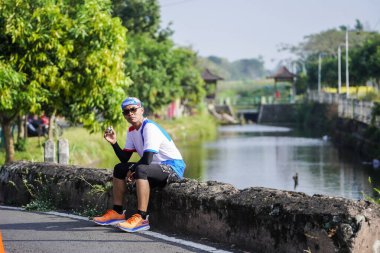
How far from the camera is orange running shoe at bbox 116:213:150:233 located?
8.41m

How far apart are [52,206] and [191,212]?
2.79 m

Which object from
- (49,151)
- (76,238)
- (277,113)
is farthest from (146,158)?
(277,113)

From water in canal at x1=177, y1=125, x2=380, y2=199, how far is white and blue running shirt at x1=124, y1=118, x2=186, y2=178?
601 inches

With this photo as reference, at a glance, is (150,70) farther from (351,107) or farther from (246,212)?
(246,212)

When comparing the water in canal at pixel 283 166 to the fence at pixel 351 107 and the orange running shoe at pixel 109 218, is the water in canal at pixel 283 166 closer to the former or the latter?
the fence at pixel 351 107

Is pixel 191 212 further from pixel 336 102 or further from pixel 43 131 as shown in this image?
pixel 336 102

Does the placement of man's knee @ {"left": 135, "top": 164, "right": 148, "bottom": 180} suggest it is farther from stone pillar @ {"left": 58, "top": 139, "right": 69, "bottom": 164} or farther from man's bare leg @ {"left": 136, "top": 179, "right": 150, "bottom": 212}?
stone pillar @ {"left": 58, "top": 139, "right": 69, "bottom": 164}

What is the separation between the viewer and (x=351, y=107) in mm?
48969

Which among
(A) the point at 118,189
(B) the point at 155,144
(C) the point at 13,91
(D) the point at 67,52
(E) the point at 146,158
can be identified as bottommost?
(A) the point at 118,189

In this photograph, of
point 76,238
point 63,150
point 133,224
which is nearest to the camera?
point 76,238

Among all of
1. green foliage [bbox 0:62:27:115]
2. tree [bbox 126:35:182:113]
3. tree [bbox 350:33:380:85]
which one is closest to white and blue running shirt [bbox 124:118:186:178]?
green foliage [bbox 0:62:27:115]

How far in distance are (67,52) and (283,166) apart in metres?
17.1

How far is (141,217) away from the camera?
8.57 metres

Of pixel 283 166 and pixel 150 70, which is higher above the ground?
pixel 150 70
